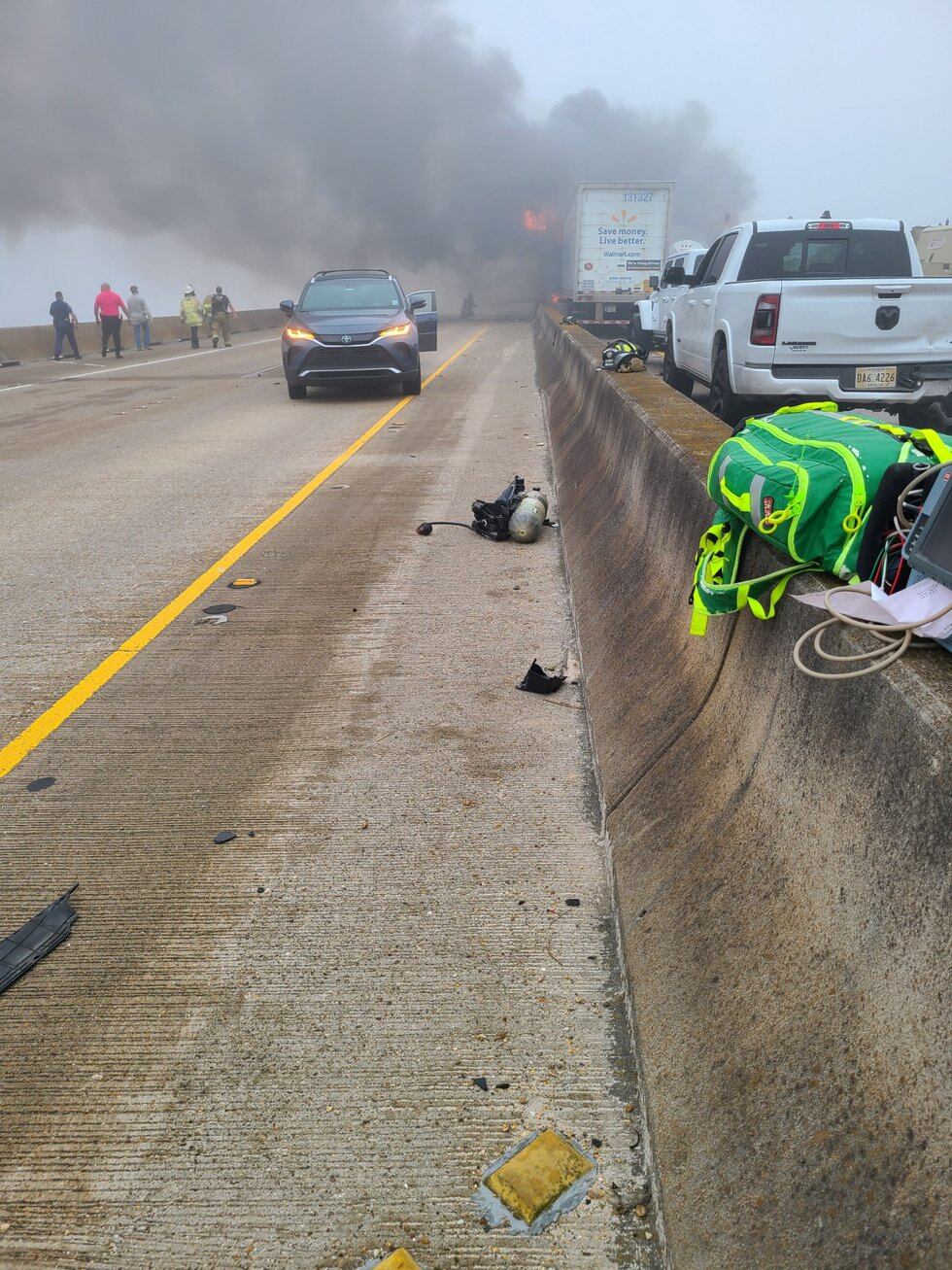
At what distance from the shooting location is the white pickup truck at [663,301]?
11.8m

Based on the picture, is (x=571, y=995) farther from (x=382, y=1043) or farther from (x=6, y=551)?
(x=6, y=551)

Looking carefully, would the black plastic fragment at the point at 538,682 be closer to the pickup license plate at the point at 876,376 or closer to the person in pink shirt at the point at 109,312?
the pickup license plate at the point at 876,376

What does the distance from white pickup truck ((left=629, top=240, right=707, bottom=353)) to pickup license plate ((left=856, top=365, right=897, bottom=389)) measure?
3.23 metres

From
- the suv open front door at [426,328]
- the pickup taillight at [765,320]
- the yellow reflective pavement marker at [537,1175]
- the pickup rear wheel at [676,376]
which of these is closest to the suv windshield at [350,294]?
the pickup rear wheel at [676,376]

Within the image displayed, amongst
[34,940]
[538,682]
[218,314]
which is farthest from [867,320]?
[218,314]

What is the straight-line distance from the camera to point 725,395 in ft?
32.7

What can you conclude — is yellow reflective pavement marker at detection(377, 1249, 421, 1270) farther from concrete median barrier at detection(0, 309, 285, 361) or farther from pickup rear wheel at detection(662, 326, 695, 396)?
concrete median barrier at detection(0, 309, 285, 361)

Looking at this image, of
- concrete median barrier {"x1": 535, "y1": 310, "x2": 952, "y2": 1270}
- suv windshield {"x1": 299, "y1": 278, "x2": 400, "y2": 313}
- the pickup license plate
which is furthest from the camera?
suv windshield {"x1": 299, "y1": 278, "x2": 400, "y2": 313}

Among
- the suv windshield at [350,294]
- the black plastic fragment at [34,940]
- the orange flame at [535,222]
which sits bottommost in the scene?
the black plastic fragment at [34,940]

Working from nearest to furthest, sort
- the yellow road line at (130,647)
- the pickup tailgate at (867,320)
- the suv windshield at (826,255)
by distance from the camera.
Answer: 1. the yellow road line at (130,647)
2. the pickup tailgate at (867,320)
3. the suv windshield at (826,255)

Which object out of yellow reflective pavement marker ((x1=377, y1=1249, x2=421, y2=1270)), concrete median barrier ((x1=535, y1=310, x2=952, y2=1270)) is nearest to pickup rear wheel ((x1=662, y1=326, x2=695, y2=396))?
concrete median barrier ((x1=535, y1=310, x2=952, y2=1270))

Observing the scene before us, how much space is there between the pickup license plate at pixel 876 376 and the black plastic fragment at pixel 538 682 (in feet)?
17.9

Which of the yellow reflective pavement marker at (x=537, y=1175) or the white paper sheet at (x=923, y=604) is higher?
the white paper sheet at (x=923, y=604)

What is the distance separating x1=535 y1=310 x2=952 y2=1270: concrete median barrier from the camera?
163cm
